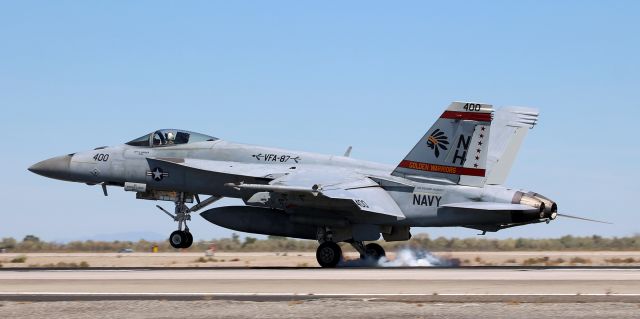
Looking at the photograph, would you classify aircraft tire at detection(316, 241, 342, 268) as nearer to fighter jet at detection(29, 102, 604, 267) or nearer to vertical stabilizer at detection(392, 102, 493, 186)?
fighter jet at detection(29, 102, 604, 267)

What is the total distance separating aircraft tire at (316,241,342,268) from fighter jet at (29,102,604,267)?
27 mm

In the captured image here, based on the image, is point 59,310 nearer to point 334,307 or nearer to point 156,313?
point 156,313

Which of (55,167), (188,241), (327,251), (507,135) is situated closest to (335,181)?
(327,251)

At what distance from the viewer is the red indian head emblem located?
27.2m

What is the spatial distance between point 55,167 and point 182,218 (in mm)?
4425

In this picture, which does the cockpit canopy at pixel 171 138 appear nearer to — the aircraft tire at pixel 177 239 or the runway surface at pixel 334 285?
the aircraft tire at pixel 177 239

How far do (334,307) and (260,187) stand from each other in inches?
419

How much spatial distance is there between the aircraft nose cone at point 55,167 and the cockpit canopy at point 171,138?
236 centimetres

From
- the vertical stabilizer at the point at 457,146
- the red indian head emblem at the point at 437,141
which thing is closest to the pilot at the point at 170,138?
the vertical stabilizer at the point at 457,146

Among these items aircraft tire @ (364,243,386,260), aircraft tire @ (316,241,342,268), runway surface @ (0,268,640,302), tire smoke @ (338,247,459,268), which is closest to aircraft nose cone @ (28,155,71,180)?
runway surface @ (0,268,640,302)

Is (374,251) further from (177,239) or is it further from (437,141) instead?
(177,239)

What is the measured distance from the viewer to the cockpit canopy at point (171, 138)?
30641mm

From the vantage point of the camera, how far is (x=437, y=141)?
27.3 meters

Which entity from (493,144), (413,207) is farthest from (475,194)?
(493,144)
